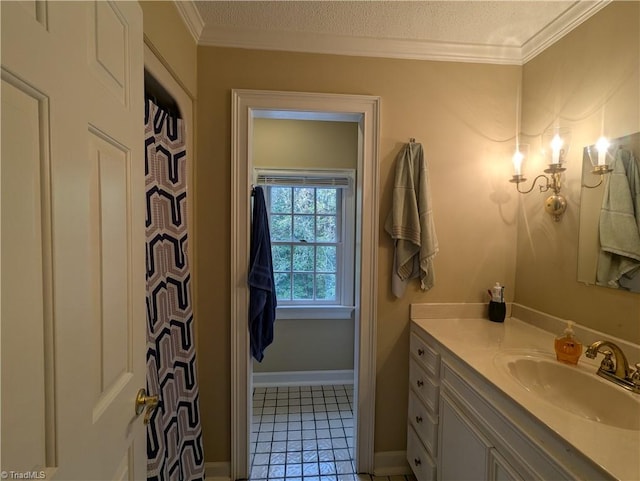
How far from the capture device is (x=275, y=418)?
2307 millimetres

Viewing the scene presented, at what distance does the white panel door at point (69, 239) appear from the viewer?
1.40ft

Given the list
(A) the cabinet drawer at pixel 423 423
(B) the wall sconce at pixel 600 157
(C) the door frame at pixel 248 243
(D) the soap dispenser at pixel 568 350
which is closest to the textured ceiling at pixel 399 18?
(C) the door frame at pixel 248 243

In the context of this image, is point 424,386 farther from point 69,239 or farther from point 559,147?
point 69,239

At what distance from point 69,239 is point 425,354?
158 cm

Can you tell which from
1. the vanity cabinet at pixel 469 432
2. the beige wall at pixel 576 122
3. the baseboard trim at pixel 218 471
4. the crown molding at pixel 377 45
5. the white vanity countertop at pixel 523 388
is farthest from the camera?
the baseboard trim at pixel 218 471

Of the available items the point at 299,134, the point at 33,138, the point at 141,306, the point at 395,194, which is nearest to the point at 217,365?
the point at 141,306

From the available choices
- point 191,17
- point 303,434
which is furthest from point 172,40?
point 303,434

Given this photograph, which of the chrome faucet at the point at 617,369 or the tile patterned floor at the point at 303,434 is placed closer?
the chrome faucet at the point at 617,369

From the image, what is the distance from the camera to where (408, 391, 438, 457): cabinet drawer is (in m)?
1.45

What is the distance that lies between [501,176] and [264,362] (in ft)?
7.94

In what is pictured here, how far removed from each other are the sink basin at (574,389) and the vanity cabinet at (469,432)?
0.14 meters

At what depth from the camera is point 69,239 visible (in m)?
0.54

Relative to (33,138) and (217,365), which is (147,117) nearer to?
(33,138)

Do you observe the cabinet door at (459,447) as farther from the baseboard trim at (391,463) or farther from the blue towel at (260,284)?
the blue towel at (260,284)
